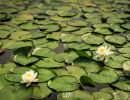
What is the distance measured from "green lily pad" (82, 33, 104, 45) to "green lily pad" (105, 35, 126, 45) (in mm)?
65

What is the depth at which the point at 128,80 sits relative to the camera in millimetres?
1740

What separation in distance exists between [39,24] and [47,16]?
0.84 ft

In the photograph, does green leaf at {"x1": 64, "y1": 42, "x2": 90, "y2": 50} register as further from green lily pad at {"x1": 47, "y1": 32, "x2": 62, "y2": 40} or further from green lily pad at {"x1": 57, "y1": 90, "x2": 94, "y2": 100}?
green lily pad at {"x1": 57, "y1": 90, "x2": 94, "y2": 100}

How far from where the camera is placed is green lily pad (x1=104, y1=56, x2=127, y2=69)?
74.7 inches

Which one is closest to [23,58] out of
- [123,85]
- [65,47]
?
[65,47]

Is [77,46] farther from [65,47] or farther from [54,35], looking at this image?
[54,35]

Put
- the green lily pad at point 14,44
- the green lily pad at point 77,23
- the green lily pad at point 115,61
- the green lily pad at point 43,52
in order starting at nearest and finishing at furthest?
the green lily pad at point 115,61 → the green lily pad at point 43,52 → the green lily pad at point 14,44 → the green lily pad at point 77,23

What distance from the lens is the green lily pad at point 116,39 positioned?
7.30 ft

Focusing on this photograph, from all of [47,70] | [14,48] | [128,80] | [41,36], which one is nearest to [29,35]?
[41,36]

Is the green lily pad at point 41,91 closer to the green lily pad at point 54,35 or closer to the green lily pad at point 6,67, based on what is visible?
the green lily pad at point 6,67

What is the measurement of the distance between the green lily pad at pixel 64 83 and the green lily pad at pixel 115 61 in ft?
1.14

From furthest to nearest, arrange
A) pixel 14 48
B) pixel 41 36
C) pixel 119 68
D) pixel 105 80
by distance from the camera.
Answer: pixel 41 36 → pixel 14 48 → pixel 119 68 → pixel 105 80

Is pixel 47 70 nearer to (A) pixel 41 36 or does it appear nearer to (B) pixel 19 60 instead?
(B) pixel 19 60

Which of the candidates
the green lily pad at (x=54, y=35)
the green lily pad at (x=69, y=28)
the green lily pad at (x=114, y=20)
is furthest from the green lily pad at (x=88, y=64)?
the green lily pad at (x=114, y=20)
